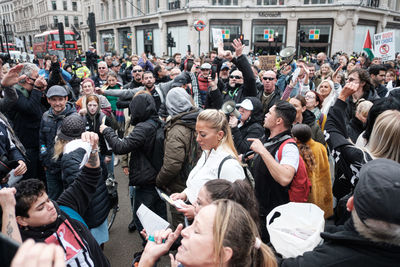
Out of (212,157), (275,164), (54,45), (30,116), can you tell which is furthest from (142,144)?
(54,45)

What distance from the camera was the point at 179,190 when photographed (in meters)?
3.12

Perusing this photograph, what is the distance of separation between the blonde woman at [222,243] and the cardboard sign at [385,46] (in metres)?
7.65

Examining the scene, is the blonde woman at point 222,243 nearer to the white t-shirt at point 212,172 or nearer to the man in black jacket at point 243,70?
the white t-shirt at point 212,172

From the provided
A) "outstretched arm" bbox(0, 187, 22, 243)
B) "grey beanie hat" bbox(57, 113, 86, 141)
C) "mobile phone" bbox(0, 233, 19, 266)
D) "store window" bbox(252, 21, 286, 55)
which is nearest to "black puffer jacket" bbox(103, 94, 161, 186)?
"grey beanie hat" bbox(57, 113, 86, 141)

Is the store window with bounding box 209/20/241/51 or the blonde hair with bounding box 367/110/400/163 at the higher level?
the store window with bounding box 209/20/241/51

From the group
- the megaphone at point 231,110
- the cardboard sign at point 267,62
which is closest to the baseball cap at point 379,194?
the megaphone at point 231,110

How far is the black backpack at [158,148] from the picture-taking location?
3.12 m

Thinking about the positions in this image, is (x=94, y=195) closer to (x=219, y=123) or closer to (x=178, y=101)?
(x=178, y=101)

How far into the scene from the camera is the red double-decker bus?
89.8 ft

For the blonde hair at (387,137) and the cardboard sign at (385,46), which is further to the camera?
the cardboard sign at (385,46)

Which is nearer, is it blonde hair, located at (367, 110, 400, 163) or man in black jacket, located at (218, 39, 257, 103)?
blonde hair, located at (367, 110, 400, 163)

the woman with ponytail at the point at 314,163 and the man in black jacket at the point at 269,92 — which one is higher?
the man in black jacket at the point at 269,92

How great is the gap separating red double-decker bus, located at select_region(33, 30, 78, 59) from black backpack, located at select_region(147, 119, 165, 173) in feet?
89.8

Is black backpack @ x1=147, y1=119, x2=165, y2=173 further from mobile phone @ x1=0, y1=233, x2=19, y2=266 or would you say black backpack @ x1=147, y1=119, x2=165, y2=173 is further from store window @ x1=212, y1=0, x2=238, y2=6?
store window @ x1=212, y1=0, x2=238, y2=6
